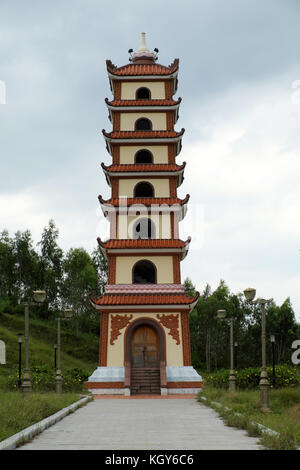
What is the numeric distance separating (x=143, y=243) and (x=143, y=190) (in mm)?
3835

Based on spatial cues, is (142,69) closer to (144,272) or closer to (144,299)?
(144,272)

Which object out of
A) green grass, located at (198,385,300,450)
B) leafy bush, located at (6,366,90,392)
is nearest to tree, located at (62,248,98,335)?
leafy bush, located at (6,366,90,392)

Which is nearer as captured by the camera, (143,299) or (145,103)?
(143,299)

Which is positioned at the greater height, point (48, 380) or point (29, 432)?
point (29, 432)

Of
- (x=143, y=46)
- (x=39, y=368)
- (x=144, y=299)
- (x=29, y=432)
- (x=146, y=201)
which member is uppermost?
(x=143, y=46)

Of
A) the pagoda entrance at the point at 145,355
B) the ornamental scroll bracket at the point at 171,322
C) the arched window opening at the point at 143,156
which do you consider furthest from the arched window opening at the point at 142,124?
the pagoda entrance at the point at 145,355

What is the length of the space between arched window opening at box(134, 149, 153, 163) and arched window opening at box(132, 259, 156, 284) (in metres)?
6.43

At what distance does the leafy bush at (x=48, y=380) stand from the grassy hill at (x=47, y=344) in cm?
1303

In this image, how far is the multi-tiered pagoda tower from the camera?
94.8ft

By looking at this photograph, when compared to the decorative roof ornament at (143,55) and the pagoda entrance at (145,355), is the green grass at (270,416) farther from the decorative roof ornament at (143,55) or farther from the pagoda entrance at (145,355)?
the decorative roof ornament at (143,55)

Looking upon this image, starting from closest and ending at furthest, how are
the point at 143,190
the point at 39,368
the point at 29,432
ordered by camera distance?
the point at 29,432 → the point at 39,368 → the point at 143,190

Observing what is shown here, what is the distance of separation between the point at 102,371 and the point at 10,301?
3529cm

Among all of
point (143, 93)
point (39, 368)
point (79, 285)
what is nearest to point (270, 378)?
point (39, 368)

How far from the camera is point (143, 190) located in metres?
33.1
